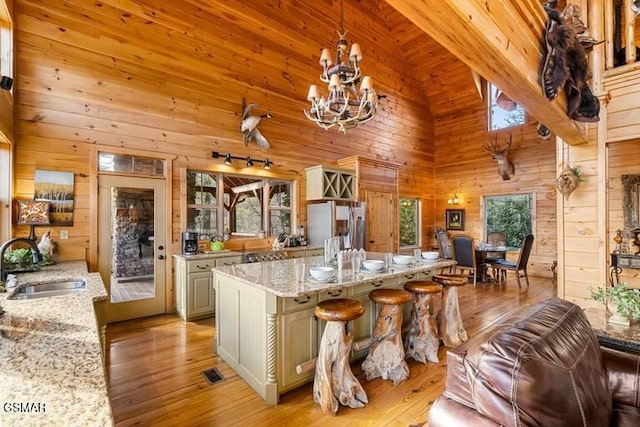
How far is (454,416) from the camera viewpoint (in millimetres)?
1175

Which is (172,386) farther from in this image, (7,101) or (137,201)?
(7,101)

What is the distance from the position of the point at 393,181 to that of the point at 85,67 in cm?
580

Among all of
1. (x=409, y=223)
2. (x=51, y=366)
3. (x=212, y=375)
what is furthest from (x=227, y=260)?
(x=409, y=223)

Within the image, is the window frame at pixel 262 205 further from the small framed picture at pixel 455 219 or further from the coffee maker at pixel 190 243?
the small framed picture at pixel 455 219

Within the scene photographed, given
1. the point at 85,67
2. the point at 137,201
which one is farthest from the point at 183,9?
the point at 137,201

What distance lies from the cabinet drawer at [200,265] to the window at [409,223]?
5.41 m

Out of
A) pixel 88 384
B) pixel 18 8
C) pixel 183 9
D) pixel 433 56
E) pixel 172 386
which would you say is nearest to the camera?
pixel 88 384

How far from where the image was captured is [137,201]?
4297 mm

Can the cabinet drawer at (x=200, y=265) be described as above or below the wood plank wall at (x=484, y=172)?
below

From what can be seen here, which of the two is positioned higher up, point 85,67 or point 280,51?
point 280,51

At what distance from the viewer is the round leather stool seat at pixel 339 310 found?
2.21 meters

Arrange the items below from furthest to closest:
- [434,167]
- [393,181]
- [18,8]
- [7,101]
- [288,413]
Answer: [434,167], [393,181], [18,8], [7,101], [288,413]

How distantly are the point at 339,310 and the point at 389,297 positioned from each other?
615 mm

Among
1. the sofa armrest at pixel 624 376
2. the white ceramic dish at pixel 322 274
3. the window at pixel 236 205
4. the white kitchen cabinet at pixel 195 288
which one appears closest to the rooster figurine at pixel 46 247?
the white kitchen cabinet at pixel 195 288
